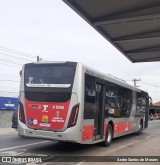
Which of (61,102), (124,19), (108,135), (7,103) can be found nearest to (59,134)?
(61,102)

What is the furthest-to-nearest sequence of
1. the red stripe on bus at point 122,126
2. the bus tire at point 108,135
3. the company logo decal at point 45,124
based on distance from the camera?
the red stripe on bus at point 122,126 → the bus tire at point 108,135 → the company logo decal at point 45,124

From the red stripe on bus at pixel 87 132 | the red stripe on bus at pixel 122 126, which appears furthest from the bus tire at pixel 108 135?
the red stripe on bus at pixel 87 132

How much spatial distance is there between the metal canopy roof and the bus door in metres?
2.35

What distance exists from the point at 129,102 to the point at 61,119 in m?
7.66

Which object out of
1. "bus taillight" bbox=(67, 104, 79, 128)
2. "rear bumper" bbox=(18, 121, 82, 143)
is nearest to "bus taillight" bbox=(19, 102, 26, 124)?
"rear bumper" bbox=(18, 121, 82, 143)

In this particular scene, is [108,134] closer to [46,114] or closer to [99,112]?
[99,112]

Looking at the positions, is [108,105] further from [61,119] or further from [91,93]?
[61,119]

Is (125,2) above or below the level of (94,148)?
above

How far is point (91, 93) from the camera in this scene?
42.0 ft

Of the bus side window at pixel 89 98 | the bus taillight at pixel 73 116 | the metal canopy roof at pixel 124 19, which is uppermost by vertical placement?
the metal canopy roof at pixel 124 19

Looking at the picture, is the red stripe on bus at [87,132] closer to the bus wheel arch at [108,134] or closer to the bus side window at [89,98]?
the bus side window at [89,98]

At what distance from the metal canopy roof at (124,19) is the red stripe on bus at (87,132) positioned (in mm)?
3894

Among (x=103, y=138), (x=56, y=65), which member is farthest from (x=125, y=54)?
(x=56, y=65)

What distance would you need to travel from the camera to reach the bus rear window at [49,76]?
11.9m
